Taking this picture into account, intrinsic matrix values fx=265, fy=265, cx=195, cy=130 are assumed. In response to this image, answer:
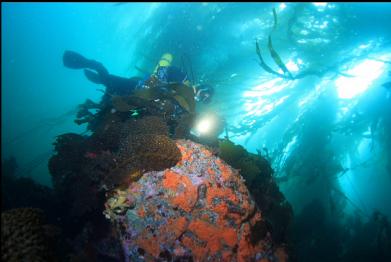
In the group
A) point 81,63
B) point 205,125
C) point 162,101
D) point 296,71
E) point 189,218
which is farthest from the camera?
point 296,71

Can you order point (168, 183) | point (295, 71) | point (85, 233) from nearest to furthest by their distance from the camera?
point (168, 183) → point (85, 233) → point (295, 71)

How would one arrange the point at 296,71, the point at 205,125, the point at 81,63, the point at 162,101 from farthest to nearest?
the point at 296,71 → the point at 205,125 → the point at 81,63 → the point at 162,101

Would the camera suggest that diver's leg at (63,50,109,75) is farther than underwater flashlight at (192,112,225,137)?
No

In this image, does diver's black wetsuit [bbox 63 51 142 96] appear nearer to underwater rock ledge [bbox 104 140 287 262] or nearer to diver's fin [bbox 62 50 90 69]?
diver's fin [bbox 62 50 90 69]

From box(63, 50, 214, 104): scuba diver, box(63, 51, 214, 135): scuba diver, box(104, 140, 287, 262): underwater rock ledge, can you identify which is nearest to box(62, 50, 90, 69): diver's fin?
box(63, 50, 214, 104): scuba diver

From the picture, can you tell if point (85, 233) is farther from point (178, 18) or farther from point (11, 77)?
point (11, 77)

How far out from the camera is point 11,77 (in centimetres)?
4528

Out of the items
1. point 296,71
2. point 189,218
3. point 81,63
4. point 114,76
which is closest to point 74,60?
point 81,63

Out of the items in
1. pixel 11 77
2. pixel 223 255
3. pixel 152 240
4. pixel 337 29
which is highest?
pixel 11 77

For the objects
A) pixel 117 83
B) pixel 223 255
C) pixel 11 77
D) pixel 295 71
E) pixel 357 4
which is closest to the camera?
pixel 223 255

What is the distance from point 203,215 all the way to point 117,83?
447cm

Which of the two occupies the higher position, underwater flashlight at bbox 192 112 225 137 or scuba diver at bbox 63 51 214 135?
underwater flashlight at bbox 192 112 225 137

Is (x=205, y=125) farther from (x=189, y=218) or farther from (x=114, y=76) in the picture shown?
(x=189, y=218)

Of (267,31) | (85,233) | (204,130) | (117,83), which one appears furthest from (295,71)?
(85,233)
